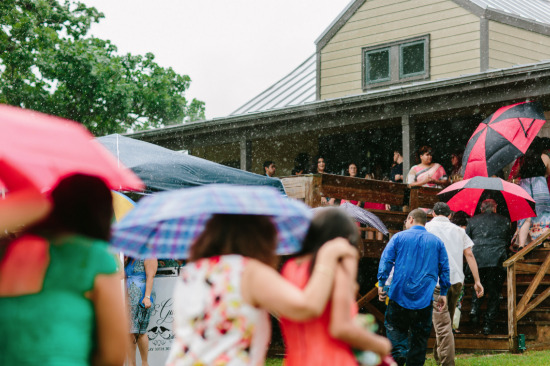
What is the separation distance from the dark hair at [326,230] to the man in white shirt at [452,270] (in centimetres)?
648

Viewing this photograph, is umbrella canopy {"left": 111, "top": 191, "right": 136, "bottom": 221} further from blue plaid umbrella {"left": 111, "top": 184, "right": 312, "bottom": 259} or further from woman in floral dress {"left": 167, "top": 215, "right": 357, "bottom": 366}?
woman in floral dress {"left": 167, "top": 215, "right": 357, "bottom": 366}

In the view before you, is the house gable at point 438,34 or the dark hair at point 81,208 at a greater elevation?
the house gable at point 438,34

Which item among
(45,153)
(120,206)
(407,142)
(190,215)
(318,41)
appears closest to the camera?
(45,153)

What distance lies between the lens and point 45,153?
292 cm

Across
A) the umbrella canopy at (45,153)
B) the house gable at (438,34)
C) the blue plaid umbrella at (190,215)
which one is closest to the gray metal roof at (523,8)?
the house gable at (438,34)

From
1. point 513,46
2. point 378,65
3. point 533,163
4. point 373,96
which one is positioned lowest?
point 533,163

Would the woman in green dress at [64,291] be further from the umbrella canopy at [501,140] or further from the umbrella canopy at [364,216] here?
the umbrella canopy at [501,140]

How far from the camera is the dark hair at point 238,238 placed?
3111 millimetres

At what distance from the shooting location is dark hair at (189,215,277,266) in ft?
10.2

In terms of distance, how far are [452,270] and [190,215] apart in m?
7.54

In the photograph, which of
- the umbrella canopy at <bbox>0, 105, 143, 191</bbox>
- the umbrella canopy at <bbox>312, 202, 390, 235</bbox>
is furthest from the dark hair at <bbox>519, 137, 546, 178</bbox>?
the umbrella canopy at <bbox>0, 105, 143, 191</bbox>

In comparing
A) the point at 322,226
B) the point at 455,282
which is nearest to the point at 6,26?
the point at 455,282

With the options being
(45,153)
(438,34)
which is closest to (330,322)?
(45,153)

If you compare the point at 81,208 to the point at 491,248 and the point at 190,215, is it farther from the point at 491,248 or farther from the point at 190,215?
the point at 491,248
